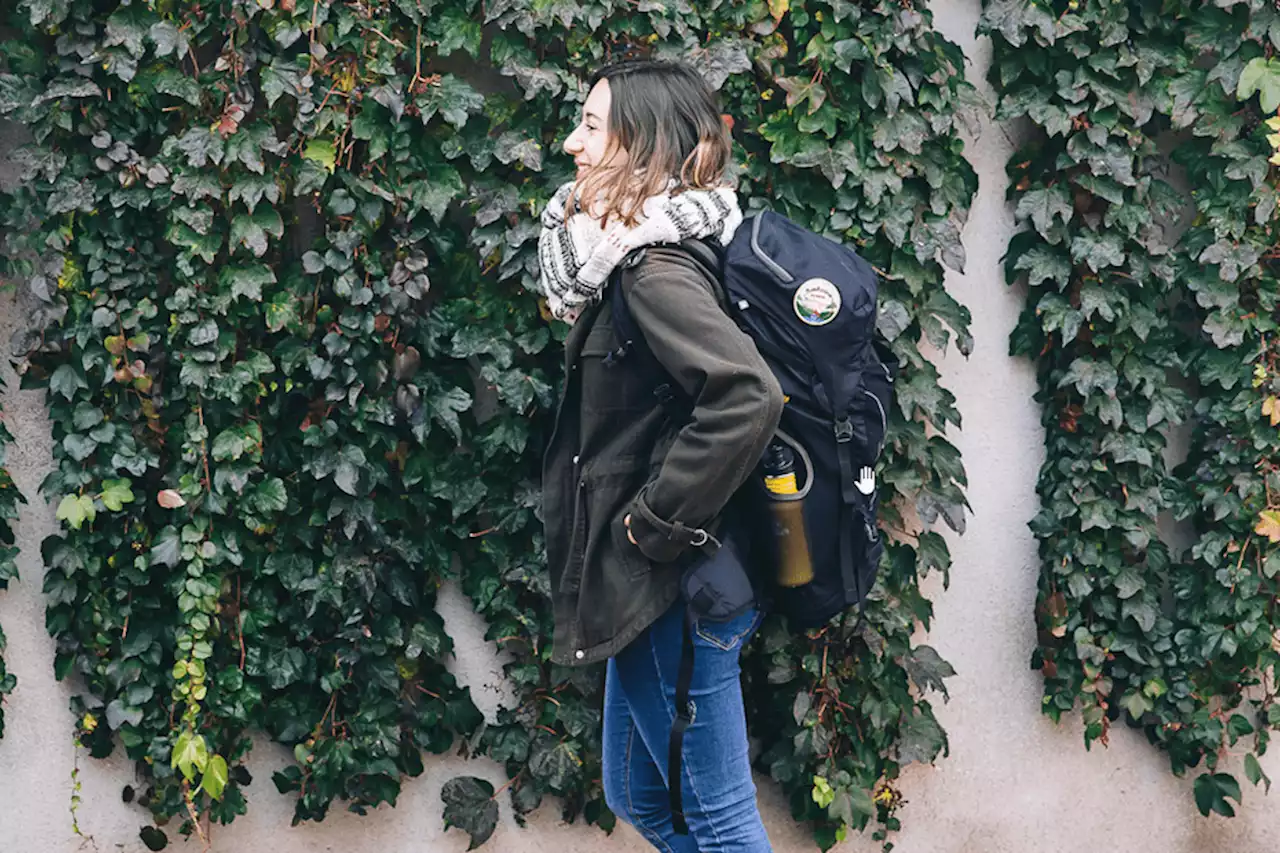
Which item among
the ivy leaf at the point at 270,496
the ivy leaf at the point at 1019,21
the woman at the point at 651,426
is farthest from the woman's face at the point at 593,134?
the ivy leaf at the point at 1019,21

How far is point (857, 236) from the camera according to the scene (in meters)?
3.29

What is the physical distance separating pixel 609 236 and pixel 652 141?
20 cm

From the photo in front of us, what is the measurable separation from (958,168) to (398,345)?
1.43m

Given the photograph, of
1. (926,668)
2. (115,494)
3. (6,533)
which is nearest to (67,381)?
(115,494)

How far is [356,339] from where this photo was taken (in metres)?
3.16

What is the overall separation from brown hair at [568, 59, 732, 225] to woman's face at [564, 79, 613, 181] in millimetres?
13

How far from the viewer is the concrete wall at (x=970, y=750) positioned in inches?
130

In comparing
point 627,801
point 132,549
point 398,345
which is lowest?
point 132,549

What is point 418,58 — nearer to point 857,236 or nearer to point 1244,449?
point 857,236

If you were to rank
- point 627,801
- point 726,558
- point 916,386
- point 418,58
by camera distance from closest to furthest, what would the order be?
point 726,558
point 627,801
point 418,58
point 916,386

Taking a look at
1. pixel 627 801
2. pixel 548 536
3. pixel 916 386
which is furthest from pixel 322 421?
pixel 916 386

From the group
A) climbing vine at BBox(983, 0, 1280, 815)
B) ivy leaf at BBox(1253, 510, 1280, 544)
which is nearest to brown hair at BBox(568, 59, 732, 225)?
climbing vine at BBox(983, 0, 1280, 815)

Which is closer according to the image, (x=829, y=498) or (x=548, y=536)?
(x=829, y=498)

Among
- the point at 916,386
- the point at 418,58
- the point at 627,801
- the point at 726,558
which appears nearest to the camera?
the point at 726,558
